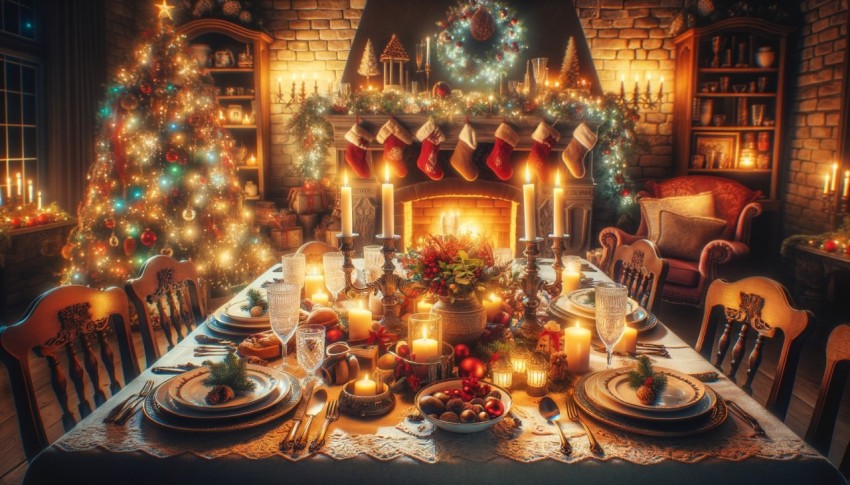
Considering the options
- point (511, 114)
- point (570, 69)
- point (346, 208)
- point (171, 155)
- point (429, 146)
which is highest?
point (570, 69)

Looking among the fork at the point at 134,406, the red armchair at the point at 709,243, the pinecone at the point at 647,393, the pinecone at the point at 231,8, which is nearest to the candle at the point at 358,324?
the fork at the point at 134,406

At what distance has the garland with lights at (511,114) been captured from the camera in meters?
4.64

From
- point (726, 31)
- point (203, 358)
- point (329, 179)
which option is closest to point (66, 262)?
point (329, 179)

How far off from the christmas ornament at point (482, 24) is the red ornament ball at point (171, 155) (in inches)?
105

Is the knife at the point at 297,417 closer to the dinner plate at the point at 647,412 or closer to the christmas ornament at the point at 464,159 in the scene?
the dinner plate at the point at 647,412

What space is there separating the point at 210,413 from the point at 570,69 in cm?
458

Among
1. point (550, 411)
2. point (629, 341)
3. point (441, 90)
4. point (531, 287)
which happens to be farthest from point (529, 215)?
point (441, 90)

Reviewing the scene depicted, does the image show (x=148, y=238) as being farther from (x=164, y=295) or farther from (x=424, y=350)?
(x=424, y=350)

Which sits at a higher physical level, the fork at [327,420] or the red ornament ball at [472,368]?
the red ornament ball at [472,368]

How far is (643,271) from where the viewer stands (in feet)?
7.24

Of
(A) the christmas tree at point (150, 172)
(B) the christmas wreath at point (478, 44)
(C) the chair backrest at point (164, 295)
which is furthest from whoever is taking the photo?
(B) the christmas wreath at point (478, 44)

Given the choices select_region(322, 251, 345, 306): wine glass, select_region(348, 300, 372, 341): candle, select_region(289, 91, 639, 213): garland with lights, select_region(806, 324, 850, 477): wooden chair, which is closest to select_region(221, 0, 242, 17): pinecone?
select_region(289, 91, 639, 213): garland with lights

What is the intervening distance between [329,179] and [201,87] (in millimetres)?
1668

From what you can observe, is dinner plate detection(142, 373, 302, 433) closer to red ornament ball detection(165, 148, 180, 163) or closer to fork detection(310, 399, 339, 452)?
fork detection(310, 399, 339, 452)
